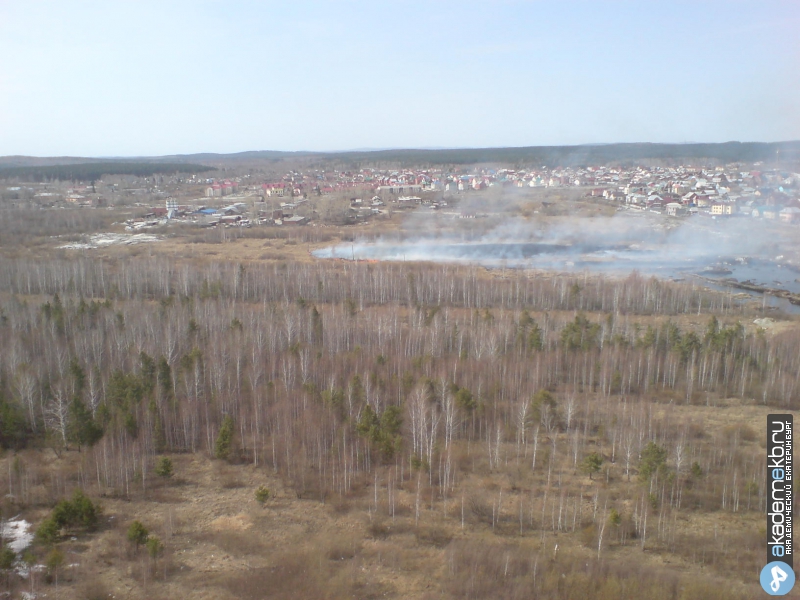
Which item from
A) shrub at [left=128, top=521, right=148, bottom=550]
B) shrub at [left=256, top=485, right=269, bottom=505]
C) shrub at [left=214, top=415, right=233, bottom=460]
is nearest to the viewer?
shrub at [left=128, top=521, right=148, bottom=550]

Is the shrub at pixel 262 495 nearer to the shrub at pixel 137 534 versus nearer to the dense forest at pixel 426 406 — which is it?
the dense forest at pixel 426 406

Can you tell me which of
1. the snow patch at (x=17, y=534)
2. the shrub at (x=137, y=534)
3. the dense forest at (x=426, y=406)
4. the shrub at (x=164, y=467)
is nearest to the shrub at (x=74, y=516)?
the snow patch at (x=17, y=534)

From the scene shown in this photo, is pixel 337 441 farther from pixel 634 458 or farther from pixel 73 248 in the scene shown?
pixel 73 248

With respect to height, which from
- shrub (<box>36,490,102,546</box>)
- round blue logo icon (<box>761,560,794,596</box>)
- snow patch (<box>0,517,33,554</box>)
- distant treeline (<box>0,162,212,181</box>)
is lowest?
round blue logo icon (<box>761,560,794,596</box>)

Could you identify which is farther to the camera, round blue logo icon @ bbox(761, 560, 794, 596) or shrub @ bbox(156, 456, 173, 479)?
shrub @ bbox(156, 456, 173, 479)

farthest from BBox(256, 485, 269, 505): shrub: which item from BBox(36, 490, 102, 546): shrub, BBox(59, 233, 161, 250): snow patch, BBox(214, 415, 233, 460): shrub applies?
BBox(59, 233, 161, 250): snow patch

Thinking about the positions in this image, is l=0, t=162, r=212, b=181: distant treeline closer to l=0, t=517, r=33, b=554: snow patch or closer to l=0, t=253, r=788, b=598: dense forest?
l=0, t=253, r=788, b=598: dense forest

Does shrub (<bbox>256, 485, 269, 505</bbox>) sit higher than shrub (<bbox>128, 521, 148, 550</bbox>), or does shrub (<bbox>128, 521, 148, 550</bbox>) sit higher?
shrub (<bbox>128, 521, 148, 550</bbox>)

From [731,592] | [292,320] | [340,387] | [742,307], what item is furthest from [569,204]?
[731,592]
